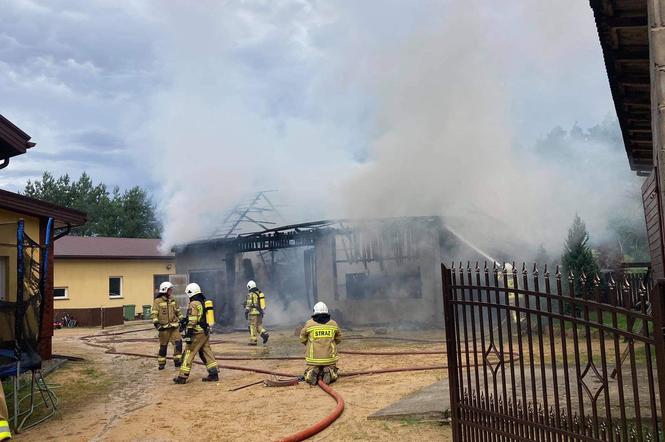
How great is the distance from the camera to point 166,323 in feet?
33.8

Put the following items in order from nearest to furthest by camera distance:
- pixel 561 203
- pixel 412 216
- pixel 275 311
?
pixel 412 216, pixel 561 203, pixel 275 311

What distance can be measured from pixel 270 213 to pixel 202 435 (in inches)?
680

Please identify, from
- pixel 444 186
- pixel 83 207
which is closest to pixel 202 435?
pixel 444 186

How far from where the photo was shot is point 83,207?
52969 mm

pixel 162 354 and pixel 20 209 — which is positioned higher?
pixel 20 209

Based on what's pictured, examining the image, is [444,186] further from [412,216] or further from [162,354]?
[162,354]

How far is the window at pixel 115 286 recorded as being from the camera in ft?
85.4

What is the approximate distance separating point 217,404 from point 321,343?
5.94 ft

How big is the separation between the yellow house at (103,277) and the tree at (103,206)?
22.6 m

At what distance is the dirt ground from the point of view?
5.63 meters

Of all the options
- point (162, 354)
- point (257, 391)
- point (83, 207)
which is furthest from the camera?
point (83, 207)

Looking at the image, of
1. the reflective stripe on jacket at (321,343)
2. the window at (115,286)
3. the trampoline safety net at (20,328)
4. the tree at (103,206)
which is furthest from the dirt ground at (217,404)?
the tree at (103,206)

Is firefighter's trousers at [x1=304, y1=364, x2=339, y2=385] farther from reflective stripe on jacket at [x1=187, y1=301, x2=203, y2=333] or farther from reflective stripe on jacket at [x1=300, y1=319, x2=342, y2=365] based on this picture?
reflective stripe on jacket at [x1=187, y1=301, x2=203, y2=333]

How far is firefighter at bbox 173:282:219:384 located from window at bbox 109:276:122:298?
19.0m
